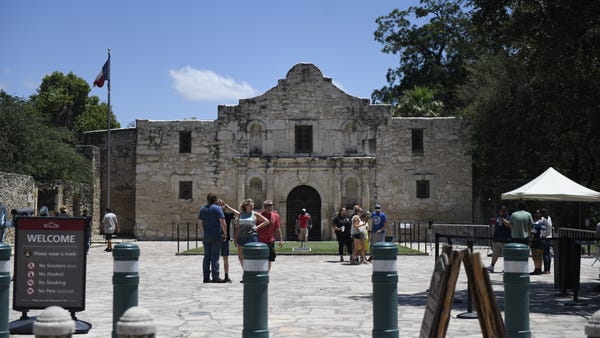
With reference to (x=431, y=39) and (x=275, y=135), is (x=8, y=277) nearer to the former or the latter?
(x=275, y=135)

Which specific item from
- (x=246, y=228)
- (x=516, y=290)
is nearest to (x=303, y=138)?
(x=246, y=228)

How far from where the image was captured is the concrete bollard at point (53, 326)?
5.27m

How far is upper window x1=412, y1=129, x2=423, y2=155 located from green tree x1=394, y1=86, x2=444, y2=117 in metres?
3.76

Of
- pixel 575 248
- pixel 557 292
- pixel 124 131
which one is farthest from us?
pixel 124 131

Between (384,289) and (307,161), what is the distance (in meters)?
27.1

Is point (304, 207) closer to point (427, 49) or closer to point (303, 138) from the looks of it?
point (303, 138)

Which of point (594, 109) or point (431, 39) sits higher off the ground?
point (431, 39)

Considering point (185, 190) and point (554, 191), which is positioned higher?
point (185, 190)

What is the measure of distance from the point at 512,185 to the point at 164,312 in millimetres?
26136

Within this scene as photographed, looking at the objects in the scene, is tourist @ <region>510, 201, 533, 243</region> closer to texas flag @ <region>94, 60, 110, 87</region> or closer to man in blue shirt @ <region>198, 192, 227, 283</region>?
man in blue shirt @ <region>198, 192, 227, 283</region>

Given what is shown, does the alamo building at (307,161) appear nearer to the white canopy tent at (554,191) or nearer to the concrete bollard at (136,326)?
the white canopy tent at (554,191)

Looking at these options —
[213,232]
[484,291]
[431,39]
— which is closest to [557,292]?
[213,232]

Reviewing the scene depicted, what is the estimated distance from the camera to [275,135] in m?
35.1

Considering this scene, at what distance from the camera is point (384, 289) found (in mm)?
7750
